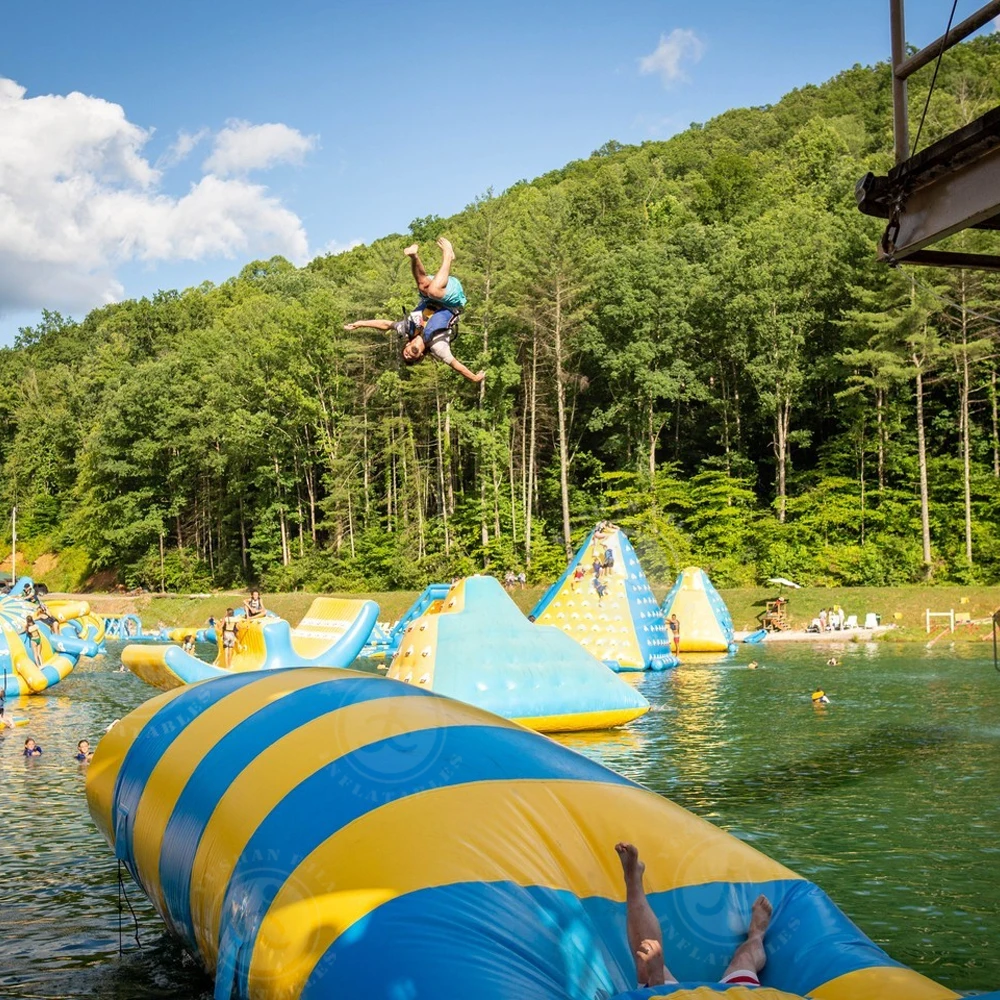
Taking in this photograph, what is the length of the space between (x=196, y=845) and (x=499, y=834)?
177cm

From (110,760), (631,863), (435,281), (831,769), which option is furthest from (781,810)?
(631,863)

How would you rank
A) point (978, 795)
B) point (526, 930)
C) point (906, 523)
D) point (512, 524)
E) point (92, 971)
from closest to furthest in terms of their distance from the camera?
point (526, 930) → point (92, 971) → point (978, 795) → point (906, 523) → point (512, 524)

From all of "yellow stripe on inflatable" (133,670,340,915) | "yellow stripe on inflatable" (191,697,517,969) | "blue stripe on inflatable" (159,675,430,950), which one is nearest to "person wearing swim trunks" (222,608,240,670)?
"yellow stripe on inflatable" (133,670,340,915)

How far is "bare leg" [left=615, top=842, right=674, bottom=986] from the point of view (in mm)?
3936

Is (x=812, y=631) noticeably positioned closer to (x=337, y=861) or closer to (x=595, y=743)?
(x=595, y=743)

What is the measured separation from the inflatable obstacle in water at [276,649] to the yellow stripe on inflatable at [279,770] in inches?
411

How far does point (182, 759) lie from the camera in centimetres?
598

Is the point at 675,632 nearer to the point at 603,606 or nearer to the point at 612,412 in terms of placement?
the point at 603,606

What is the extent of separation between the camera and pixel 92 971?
6.61 meters

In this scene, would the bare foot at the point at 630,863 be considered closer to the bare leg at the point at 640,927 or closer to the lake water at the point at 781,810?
the bare leg at the point at 640,927

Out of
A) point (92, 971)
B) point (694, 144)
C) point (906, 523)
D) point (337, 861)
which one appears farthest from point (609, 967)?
point (694, 144)

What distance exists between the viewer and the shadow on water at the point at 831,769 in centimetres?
1134

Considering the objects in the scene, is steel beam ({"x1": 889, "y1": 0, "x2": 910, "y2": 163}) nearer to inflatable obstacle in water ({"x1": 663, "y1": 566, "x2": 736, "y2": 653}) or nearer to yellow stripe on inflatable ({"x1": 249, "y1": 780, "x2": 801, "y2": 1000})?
yellow stripe on inflatable ({"x1": 249, "y1": 780, "x2": 801, "y2": 1000})

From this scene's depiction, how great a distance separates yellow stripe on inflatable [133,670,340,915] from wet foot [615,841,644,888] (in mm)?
2158
